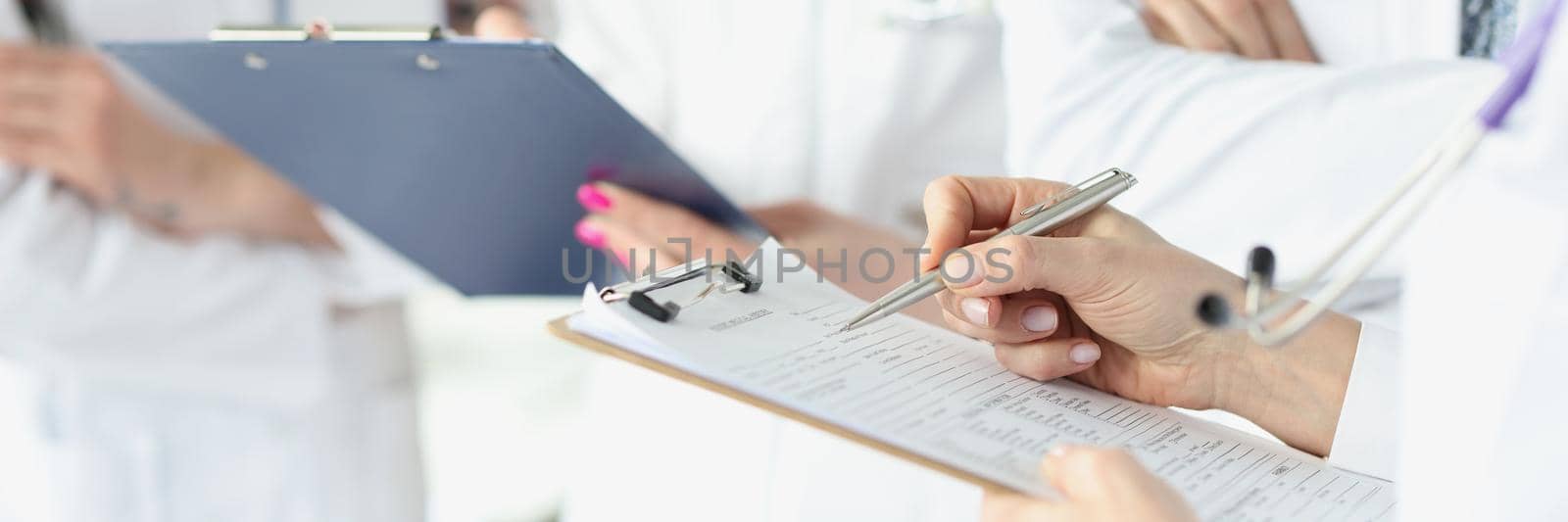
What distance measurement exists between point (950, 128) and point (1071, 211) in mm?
454

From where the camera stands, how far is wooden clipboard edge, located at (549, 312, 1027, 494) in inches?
13.7

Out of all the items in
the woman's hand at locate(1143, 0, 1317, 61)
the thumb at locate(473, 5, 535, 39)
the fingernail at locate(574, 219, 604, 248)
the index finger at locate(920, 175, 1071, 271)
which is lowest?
the fingernail at locate(574, 219, 604, 248)

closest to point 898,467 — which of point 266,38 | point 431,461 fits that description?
point 266,38

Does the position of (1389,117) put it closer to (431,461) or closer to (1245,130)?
(1245,130)

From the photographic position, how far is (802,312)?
1.51 feet

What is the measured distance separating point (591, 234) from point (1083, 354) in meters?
0.36

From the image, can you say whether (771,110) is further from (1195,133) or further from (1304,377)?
(1304,377)

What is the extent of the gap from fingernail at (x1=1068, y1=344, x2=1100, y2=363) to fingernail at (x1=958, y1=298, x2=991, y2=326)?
5 cm

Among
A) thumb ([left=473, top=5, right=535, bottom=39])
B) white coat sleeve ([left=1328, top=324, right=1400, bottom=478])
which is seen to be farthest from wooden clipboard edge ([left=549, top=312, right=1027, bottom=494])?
thumb ([left=473, top=5, right=535, bottom=39])

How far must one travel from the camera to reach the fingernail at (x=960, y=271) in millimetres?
430

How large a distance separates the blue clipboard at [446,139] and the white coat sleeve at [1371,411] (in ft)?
1.14

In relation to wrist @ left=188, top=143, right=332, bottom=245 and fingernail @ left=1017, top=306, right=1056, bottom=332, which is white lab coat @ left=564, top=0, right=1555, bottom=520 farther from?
wrist @ left=188, top=143, right=332, bottom=245

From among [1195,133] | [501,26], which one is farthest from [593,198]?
[1195,133]

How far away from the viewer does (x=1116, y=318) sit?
481 mm
